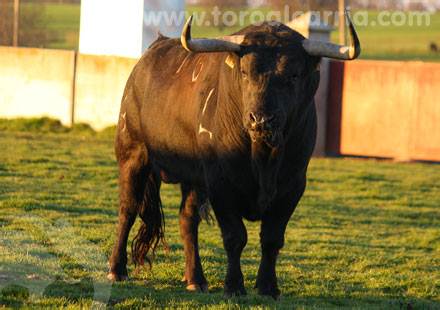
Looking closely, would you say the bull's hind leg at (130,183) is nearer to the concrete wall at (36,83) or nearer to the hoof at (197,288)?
the hoof at (197,288)

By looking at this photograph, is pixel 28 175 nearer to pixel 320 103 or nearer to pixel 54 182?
pixel 54 182

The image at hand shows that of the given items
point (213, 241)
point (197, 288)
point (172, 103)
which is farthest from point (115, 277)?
point (213, 241)

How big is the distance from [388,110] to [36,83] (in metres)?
7.59

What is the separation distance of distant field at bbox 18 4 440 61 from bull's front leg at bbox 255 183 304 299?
34.9 meters

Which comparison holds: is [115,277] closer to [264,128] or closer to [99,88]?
[264,128]

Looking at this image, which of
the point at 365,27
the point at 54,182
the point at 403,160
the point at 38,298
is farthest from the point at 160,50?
the point at 365,27

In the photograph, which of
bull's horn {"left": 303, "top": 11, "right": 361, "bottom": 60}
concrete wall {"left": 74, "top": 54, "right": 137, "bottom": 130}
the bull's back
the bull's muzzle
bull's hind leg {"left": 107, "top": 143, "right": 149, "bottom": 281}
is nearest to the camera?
the bull's muzzle

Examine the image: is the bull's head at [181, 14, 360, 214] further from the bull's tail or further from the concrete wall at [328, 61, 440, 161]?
the concrete wall at [328, 61, 440, 161]

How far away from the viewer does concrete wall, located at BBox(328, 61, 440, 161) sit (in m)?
21.9

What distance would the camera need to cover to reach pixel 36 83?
939 inches

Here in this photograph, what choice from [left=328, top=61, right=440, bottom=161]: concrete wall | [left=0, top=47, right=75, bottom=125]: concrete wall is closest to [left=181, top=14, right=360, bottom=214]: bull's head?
[left=328, top=61, right=440, bottom=161]: concrete wall

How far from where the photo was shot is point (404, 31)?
224 ft

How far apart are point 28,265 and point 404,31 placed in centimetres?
Result: 6182

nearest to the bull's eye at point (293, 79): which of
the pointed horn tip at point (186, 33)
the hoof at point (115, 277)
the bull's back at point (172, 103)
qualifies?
the pointed horn tip at point (186, 33)
